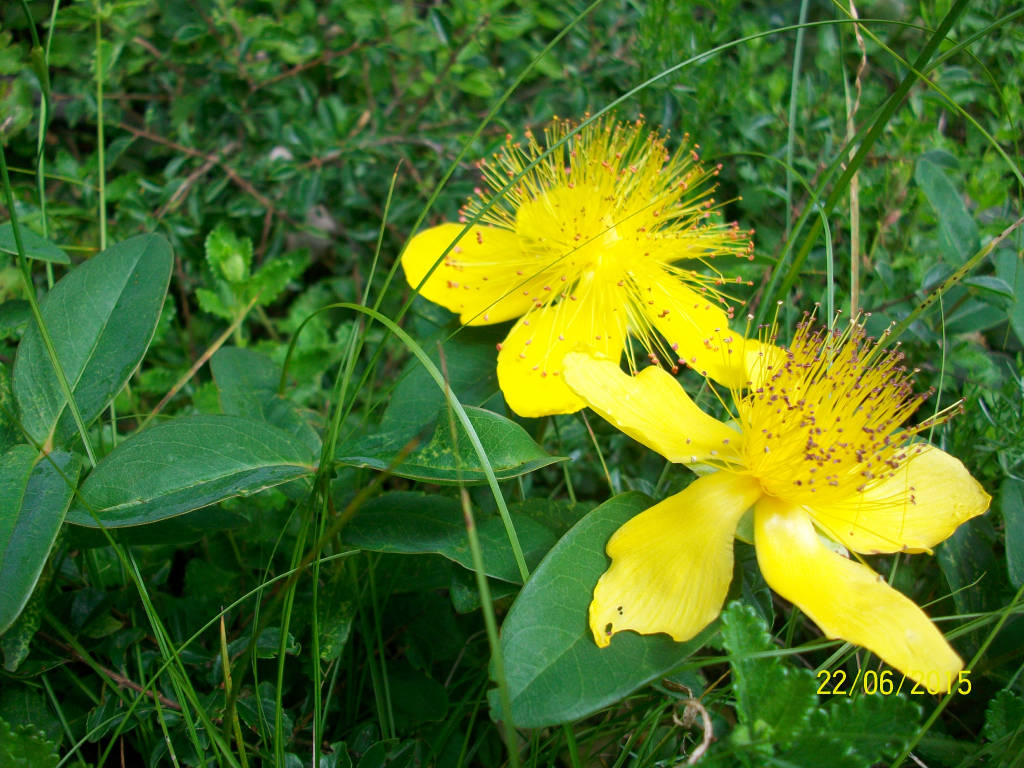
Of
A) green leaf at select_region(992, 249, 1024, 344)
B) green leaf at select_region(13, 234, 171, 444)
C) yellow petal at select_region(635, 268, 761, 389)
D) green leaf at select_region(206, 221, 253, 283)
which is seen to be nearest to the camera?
green leaf at select_region(13, 234, 171, 444)

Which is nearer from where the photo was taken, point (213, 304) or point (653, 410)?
point (653, 410)

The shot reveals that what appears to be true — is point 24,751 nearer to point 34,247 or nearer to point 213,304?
point 34,247

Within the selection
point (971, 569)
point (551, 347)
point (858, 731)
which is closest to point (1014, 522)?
point (971, 569)

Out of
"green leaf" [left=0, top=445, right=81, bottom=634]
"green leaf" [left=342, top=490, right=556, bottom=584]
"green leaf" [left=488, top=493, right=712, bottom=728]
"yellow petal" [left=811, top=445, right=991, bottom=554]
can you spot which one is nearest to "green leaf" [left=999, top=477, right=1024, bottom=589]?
"yellow petal" [left=811, top=445, right=991, bottom=554]

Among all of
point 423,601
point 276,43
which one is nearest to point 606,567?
point 423,601
